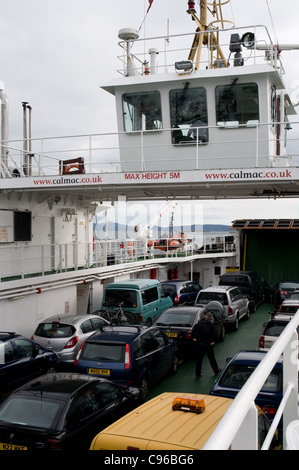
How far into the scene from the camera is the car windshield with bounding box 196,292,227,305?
1661cm

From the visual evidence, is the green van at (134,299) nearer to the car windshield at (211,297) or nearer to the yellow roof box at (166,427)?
the car windshield at (211,297)

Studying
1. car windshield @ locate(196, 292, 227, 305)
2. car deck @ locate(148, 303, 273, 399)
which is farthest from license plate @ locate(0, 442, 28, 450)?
car windshield @ locate(196, 292, 227, 305)

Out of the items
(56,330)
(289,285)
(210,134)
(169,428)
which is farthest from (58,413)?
(289,285)

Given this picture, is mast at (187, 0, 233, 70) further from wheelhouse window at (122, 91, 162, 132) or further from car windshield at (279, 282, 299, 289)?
car windshield at (279, 282, 299, 289)

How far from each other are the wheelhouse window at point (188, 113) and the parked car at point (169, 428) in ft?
34.2

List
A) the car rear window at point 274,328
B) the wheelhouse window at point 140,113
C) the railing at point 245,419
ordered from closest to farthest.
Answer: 1. the railing at point 245,419
2. the car rear window at point 274,328
3. the wheelhouse window at point 140,113

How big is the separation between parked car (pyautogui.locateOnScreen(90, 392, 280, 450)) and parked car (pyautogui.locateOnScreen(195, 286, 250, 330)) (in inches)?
423

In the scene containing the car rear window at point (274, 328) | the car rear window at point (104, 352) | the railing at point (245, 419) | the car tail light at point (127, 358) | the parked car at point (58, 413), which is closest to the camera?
the railing at point (245, 419)

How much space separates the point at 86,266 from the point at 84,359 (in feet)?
29.6

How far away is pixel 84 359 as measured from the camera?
9727mm

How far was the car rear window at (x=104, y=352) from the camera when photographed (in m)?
9.59

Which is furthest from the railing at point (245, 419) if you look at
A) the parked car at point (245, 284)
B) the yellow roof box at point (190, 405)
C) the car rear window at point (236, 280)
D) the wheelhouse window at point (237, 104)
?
the car rear window at point (236, 280)

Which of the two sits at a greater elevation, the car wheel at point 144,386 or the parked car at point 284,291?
the parked car at point 284,291

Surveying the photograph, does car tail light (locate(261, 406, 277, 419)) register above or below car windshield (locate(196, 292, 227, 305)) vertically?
below
